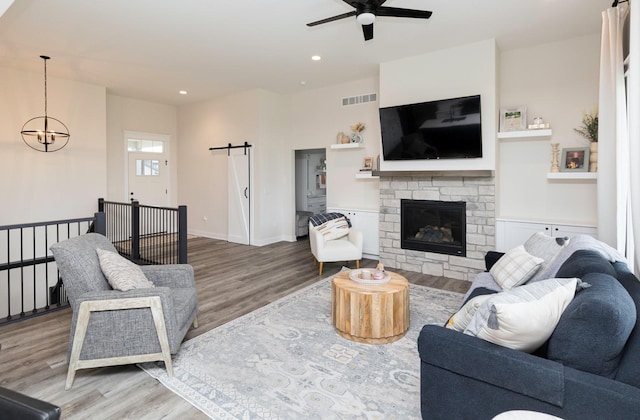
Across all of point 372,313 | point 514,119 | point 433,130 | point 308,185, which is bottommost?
point 372,313

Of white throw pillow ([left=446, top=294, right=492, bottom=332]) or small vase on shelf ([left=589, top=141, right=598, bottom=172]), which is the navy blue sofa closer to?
white throw pillow ([left=446, top=294, right=492, bottom=332])

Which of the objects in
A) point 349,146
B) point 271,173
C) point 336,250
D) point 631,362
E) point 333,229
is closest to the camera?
point 631,362

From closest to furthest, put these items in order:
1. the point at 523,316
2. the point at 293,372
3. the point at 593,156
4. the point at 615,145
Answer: the point at 523,316, the point at 293,372, the point at 615,145, the point at 593,156

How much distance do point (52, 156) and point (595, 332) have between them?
24.3 feet

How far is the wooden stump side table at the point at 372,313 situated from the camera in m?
2.87

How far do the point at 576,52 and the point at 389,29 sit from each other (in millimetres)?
2380

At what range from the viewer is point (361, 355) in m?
2.71

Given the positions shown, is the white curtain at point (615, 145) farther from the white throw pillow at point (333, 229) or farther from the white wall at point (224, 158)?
the white wall at point (224, 158)

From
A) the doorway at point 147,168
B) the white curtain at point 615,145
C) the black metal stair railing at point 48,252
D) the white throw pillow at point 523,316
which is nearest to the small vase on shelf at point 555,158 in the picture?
the white curtain at point 615,145

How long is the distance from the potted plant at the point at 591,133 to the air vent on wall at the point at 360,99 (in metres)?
2.96

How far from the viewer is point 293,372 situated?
2.48 m

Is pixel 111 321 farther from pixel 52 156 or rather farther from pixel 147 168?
pixel 147 168

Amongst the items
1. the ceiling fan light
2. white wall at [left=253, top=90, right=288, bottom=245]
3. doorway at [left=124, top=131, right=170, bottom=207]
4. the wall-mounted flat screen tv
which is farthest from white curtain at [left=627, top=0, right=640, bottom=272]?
doorway at [left=124, top=131, right=170, bottom=207]

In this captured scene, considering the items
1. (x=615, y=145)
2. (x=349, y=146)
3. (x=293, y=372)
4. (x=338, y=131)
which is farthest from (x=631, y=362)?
(x=338, y=131)
